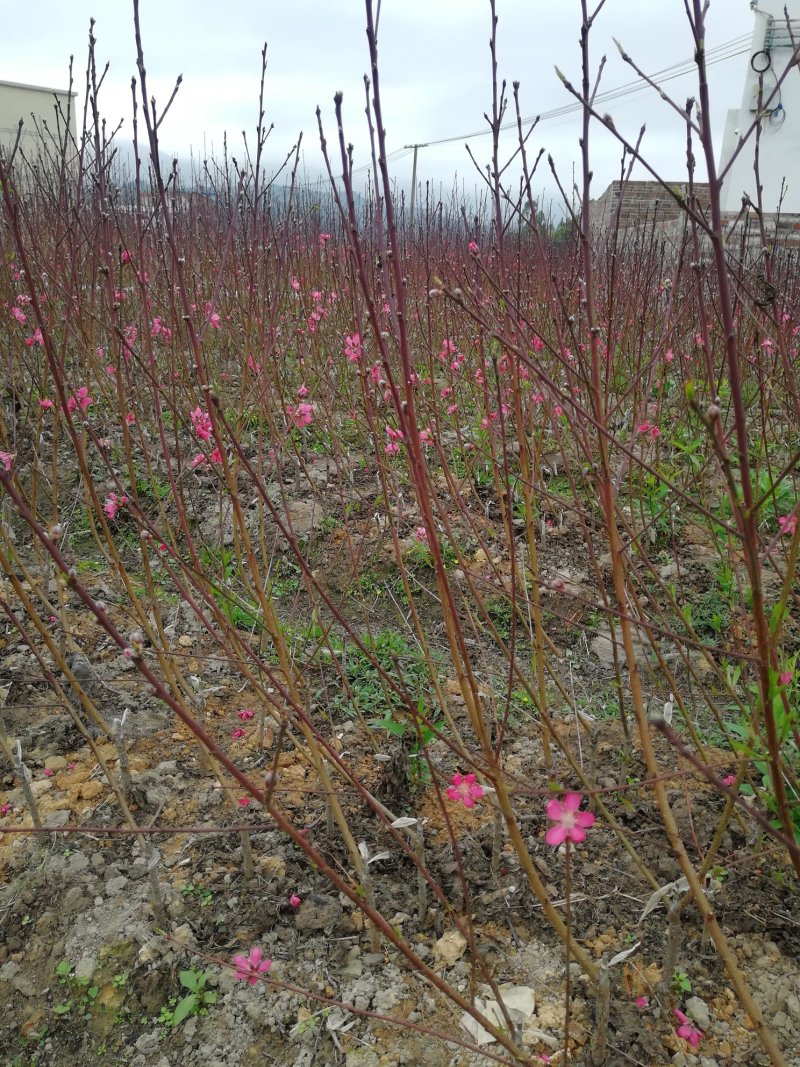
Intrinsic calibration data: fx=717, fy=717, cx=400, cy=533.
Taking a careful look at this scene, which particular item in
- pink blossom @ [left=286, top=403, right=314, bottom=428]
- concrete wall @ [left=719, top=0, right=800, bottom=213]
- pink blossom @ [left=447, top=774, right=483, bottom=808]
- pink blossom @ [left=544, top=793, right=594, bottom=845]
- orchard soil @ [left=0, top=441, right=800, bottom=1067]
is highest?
concrete wall @ [left=719, top=0, right=800, bottom=213]

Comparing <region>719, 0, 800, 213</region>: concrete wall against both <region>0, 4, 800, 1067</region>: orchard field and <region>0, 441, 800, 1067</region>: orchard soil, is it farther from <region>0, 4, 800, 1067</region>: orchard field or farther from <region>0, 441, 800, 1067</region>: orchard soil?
<region>0, 441, 800, 1067</region>: orchard soil

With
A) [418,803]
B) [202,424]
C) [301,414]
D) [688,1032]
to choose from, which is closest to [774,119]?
[301,414]

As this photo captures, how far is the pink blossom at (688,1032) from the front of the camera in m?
1.24

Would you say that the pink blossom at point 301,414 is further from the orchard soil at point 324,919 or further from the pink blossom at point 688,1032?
the pink blossom at point 688,1032

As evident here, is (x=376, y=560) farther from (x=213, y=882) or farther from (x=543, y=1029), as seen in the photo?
(x=543, y=1029)

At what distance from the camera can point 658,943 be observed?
145 centimetres

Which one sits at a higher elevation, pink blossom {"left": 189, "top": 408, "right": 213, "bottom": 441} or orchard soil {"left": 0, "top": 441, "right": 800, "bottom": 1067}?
pink blossom {"left": 189, "top": 408, "right": 213, "bottom": 441}

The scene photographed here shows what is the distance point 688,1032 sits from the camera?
1.24 m

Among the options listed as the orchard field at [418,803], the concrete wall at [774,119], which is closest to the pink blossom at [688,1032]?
the orchard field at [418,803]

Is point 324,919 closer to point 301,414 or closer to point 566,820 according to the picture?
point 566,820

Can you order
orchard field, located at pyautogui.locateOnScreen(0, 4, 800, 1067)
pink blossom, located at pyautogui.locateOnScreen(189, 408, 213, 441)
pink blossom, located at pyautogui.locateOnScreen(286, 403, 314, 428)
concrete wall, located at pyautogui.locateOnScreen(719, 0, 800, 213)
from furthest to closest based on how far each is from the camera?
concrete wall, located at pyautogui.locateOnScreen(719, 0, 800, 213), pink blossom, located at pyautogui.locateOnScreen(286, 403, 314, 428), pink blossom, located at pyautogui.locateOnScreen(189, 408, 213, 441), orchard field, located at pyautogui.locateOnScreen(0, 4, 800, 1067)

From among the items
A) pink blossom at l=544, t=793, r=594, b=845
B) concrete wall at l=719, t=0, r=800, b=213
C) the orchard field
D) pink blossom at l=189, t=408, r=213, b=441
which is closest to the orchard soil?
the orchard field

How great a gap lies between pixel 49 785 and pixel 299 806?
2.28 feet

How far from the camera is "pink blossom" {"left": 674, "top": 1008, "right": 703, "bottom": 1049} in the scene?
124 centimetres
